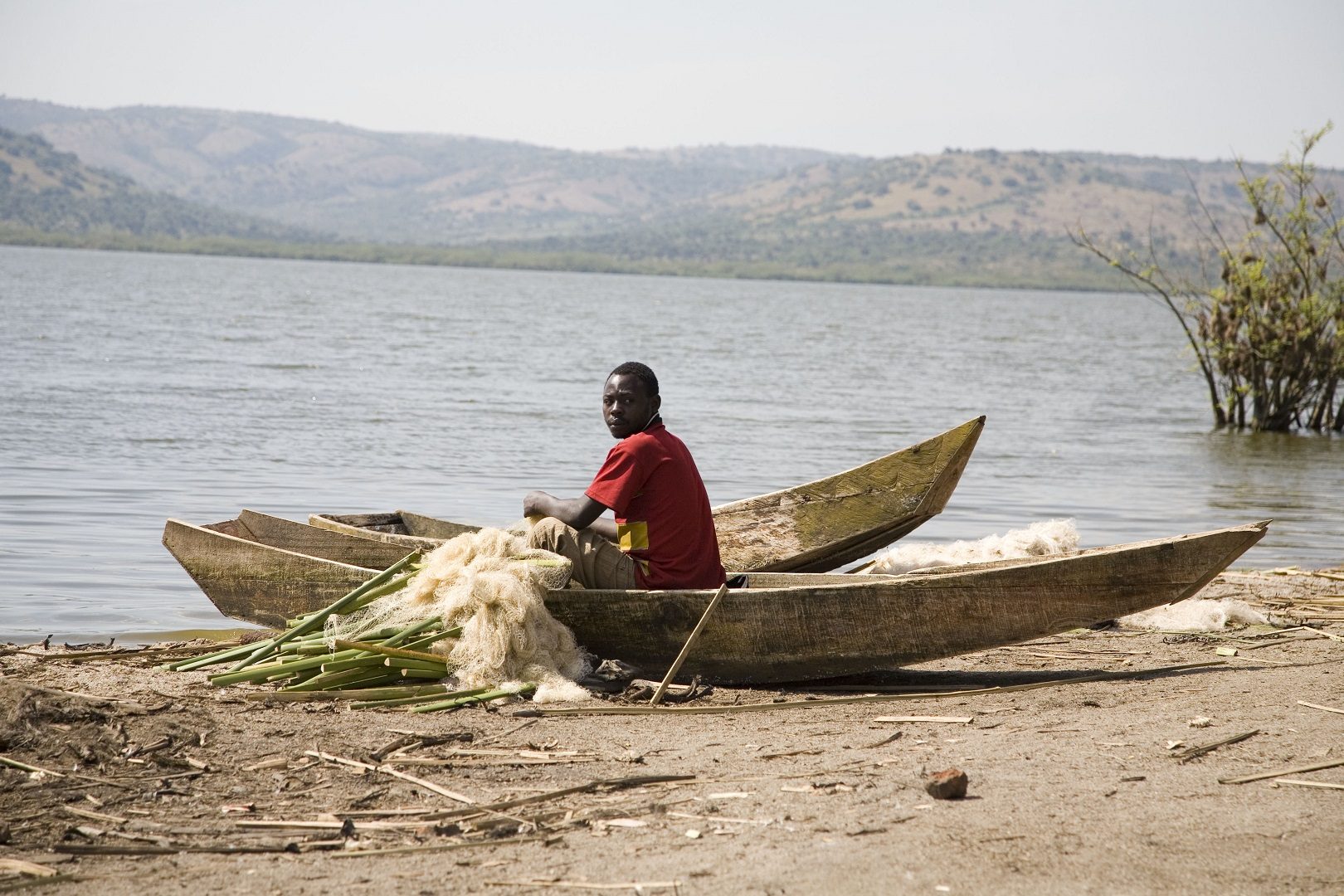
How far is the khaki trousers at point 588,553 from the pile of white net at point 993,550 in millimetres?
2028

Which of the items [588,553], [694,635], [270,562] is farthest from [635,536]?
[270,562]

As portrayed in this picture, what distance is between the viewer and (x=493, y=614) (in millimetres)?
5906

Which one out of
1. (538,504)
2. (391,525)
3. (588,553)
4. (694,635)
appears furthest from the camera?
(391,525)

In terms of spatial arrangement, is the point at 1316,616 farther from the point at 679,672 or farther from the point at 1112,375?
the point at 1112,375

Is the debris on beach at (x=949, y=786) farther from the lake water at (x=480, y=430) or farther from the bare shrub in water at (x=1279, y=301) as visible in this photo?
the bare shrub in water at (x=1279, y=301)

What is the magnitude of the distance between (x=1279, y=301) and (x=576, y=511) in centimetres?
1500

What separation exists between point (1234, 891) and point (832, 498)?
14.5 ft

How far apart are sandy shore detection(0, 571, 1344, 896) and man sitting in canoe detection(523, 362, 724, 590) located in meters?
0.74

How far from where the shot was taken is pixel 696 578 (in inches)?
253

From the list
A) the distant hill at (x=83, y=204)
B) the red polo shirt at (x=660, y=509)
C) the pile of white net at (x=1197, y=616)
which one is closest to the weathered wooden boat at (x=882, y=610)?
the red polo shirt at (x=660, y=509)

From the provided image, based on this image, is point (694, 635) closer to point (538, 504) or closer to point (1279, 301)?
point (538, 504)

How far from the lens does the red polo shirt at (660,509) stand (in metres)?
6.13

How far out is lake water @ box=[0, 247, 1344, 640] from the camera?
37.2 ft

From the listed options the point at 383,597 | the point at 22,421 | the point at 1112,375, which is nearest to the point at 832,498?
the point at 383,597
